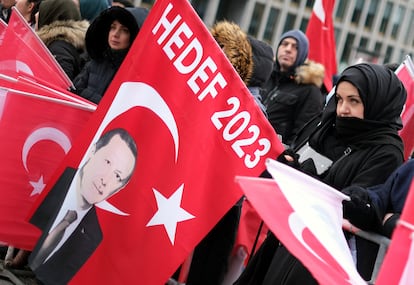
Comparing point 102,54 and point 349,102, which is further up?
point 349,102

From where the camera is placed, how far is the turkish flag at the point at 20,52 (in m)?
5.61

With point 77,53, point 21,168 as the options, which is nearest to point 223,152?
point 21,168

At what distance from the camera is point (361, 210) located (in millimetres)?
3859

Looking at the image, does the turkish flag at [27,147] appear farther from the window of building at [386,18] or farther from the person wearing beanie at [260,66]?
the window of building at [386,18]

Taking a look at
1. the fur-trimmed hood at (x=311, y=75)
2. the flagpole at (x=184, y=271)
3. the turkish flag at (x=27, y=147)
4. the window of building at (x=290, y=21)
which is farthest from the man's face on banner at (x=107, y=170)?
the window of building at (x=290, y=21)

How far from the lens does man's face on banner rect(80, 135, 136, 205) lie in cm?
445

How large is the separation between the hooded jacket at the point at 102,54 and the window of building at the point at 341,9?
69.6m

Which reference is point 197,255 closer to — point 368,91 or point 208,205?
point 208,205

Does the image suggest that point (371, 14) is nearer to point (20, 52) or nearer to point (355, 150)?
point (20, 52)

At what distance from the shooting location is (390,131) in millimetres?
4234

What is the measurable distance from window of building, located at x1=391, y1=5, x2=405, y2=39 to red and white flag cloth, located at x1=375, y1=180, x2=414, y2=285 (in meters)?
77.8

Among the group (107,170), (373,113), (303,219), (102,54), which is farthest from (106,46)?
(303,219)

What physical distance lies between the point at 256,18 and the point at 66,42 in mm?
63159

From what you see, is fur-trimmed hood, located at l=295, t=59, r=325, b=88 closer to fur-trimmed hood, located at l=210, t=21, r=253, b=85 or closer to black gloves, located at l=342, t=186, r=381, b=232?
fur-trimmed hood, located at l=210, t=21, r=253, b=85
